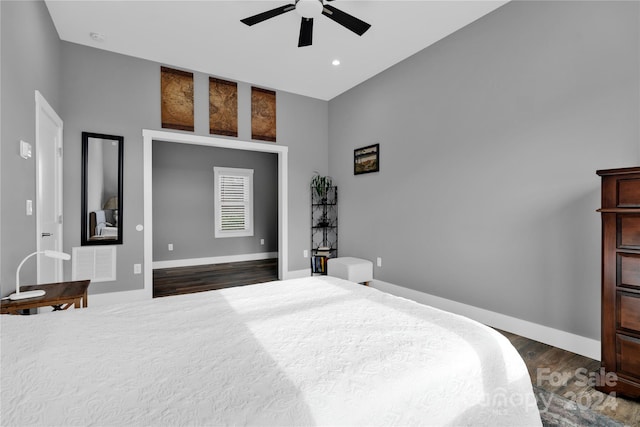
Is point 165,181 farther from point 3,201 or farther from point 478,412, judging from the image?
point 478,412

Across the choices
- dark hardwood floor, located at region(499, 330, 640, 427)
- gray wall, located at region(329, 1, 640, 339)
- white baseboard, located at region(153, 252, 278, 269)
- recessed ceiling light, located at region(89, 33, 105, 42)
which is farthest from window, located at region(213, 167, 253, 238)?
dark hardwood floor, located at region(499, 330, 640, 427)

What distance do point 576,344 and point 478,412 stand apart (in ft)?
6.66

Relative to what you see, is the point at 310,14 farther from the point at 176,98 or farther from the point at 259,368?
the point at 259,368

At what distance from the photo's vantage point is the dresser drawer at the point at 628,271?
179 centimetres

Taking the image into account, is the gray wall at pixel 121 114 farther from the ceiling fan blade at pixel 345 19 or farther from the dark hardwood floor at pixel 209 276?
the ceiling fan blade at pixel 345 19

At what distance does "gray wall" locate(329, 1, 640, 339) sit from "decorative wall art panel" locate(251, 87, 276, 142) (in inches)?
66.8

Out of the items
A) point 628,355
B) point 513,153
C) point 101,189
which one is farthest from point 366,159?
point 101,189

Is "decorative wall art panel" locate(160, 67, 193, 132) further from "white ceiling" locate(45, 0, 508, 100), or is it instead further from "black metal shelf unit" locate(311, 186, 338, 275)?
"black metal shelf unit" locate(311, 186, 338, 275)

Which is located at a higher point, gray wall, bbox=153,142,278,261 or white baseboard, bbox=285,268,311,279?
gray wall, bbox=153,142,278,261

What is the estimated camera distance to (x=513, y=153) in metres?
2.76

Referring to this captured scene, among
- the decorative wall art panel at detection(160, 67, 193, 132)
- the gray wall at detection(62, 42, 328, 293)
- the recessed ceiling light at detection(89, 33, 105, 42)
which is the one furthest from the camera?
the decorative wall art panel at detection(160, 67, 193, 132)

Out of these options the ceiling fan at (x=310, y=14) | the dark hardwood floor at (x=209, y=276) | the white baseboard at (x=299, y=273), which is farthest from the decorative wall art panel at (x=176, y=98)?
the white baseboard at (x=299, y=273)

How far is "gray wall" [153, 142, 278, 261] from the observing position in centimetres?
585

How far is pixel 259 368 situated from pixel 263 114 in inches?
170
